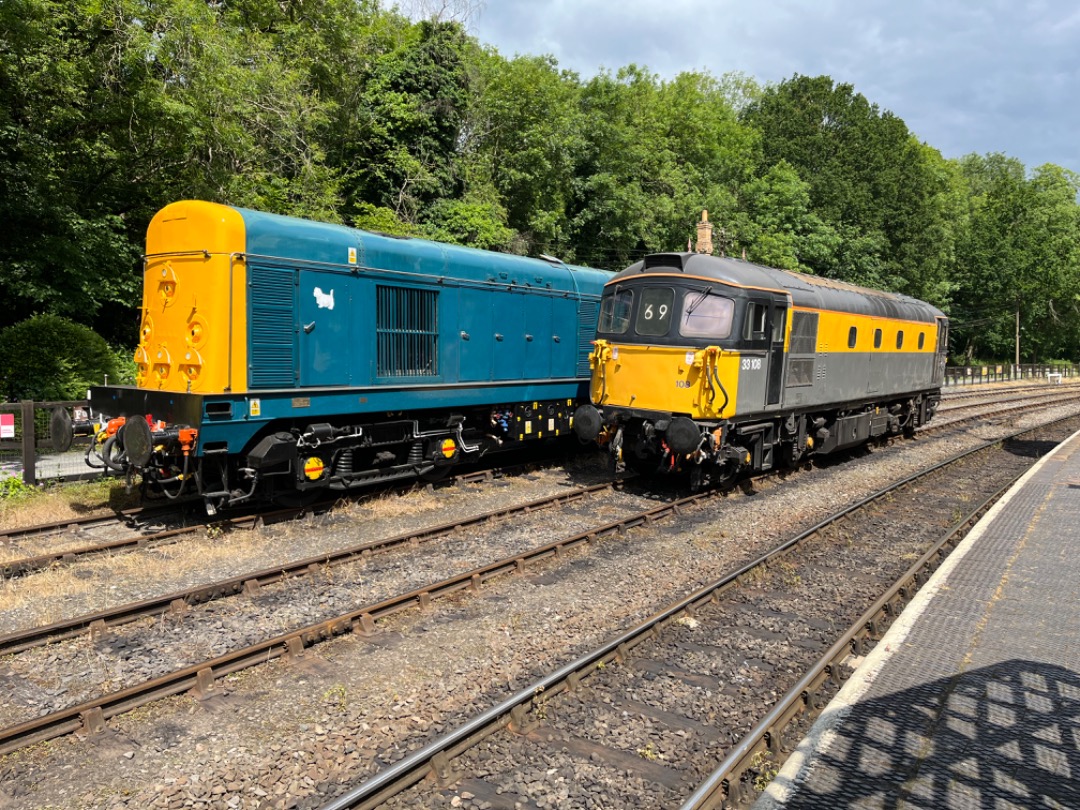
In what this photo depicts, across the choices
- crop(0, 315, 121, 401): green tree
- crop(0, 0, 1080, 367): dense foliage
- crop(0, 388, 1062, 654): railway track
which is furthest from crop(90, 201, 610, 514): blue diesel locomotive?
crop(0, 0, 1080, 367): dense foliage

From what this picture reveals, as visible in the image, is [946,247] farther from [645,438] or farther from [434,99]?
[645,438]

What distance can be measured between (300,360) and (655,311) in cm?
546

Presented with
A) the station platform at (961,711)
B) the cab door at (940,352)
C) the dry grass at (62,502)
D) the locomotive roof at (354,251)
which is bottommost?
the dry grass at (62,502)

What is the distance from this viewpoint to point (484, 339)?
12.3 m

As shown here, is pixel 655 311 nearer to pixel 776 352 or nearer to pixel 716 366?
pixel 716 366

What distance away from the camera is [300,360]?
952 centimetres

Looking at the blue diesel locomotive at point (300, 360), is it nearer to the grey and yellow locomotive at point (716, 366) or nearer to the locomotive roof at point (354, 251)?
the locomotive roof at point (354, 251)

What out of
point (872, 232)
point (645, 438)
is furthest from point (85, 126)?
point (872, 232)

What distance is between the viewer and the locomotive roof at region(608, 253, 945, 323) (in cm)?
1137

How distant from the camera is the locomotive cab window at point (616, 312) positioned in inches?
473

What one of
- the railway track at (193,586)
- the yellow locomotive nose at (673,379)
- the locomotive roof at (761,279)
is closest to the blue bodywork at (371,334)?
the railway track at (193,586)

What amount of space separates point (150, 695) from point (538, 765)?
282cm

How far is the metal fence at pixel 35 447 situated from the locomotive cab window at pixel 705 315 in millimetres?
8801

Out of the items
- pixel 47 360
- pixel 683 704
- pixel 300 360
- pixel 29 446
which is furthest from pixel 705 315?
pixel 47 360
